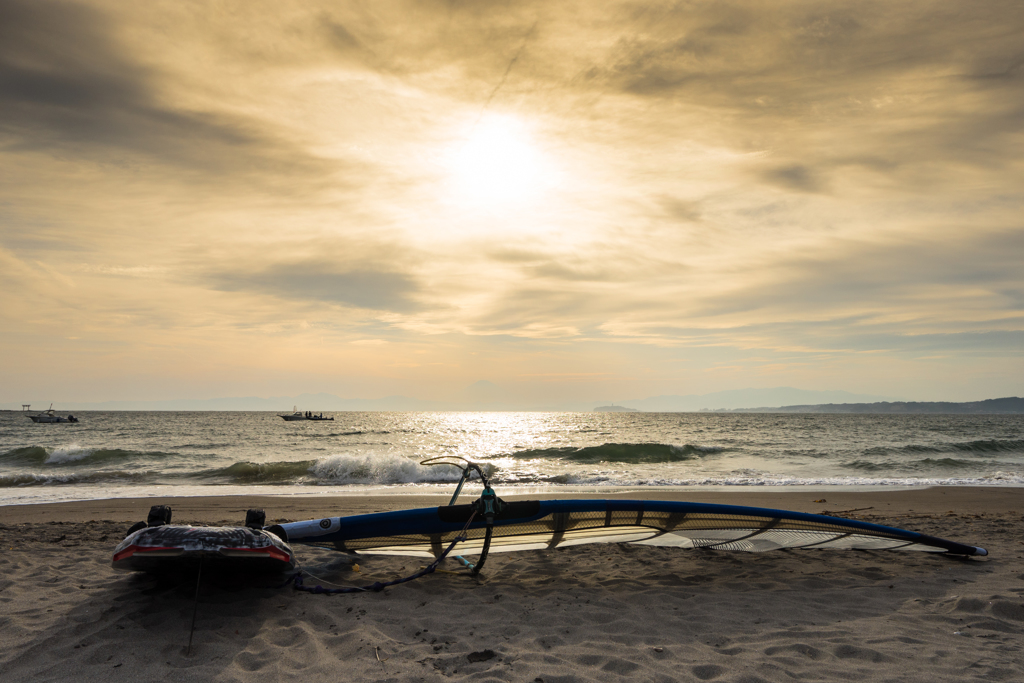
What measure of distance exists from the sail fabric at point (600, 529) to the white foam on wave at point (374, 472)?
35.3ft

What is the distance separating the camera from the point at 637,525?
457 centimetres

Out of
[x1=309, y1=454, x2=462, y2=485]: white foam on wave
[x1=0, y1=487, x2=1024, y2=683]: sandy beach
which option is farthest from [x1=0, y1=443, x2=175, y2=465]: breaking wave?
[x1=0, y1=487, x2=1024, y2=683]: sandy beach

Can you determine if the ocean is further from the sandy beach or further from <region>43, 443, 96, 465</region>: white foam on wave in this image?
the sandy beach

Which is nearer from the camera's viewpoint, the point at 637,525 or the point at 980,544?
the point at 637,525

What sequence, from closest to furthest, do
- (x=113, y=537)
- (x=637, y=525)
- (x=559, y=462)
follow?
(x=637, y=525), (x=113, y=537), (x=559, y=462)

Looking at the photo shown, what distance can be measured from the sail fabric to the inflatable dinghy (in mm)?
632

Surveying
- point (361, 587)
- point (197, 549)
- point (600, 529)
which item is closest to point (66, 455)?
point (361, 587)

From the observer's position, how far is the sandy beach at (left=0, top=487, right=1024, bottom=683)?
2803 mm

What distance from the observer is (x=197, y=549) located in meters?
3.33

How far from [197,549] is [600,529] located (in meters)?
2.98

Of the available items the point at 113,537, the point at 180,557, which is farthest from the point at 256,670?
the point at 113,537

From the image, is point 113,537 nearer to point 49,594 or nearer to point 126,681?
point 49,594

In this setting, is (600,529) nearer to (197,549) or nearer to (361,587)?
(361,587)

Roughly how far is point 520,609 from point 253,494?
9.39 m
